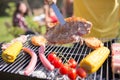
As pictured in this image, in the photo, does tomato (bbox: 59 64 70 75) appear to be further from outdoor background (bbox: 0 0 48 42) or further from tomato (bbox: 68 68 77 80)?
outdoor background (bbox: 0 0 48 42)

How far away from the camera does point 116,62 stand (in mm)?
2344

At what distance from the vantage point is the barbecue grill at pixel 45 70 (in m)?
2.23

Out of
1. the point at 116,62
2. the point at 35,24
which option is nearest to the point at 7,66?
the point at 116,62

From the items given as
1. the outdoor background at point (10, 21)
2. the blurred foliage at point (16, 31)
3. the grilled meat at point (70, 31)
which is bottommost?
the grilled meat at point (70, 31)

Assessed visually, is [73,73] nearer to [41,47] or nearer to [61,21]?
[41,47]

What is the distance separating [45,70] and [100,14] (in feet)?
3.82

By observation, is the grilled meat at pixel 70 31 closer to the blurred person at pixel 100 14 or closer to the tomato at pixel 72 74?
the blurred person at pixel 100 14

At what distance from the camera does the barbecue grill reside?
7.31 ft

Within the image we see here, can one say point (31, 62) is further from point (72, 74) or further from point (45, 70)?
point (72, 74)

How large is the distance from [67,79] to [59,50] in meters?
0.67

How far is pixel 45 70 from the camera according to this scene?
2.37m

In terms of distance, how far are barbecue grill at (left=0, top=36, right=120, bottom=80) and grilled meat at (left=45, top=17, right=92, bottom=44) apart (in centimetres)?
8

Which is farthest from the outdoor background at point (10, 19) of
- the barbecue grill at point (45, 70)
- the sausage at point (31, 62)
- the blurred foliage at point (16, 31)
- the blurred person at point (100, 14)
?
the sausage at point (31, 62)

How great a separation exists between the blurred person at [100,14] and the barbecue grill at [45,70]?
0.68 feet
